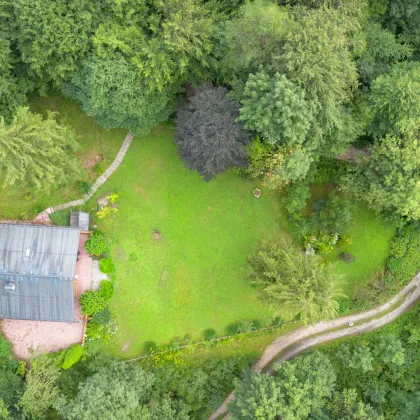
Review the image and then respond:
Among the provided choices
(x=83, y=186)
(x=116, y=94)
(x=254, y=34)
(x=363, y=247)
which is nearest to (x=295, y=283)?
(x=363, y=247)

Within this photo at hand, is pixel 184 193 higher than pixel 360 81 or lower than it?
lower

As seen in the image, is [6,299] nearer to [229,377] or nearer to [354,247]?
[229,377]

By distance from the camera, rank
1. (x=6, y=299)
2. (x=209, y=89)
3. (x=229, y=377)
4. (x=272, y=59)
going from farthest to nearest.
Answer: (x=229, y=377) → (x=6, y=299) → (x=209, y=89) → (x=272, y=59)

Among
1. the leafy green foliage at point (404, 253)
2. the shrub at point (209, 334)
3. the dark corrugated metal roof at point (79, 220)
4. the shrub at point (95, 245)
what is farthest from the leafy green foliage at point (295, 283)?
the dark corrugated metal roof at point (79, 220)

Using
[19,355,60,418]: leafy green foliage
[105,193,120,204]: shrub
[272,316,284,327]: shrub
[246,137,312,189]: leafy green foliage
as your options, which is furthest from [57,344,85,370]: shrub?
[246,137,312,189]: leafy green foliage

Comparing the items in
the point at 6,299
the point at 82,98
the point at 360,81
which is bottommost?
the point at 6,299

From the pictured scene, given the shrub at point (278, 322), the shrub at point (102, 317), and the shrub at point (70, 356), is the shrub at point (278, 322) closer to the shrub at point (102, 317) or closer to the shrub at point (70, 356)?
the shrub at point (102, 317)

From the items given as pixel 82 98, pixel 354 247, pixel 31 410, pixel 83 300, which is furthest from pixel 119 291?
pixel 354 247
